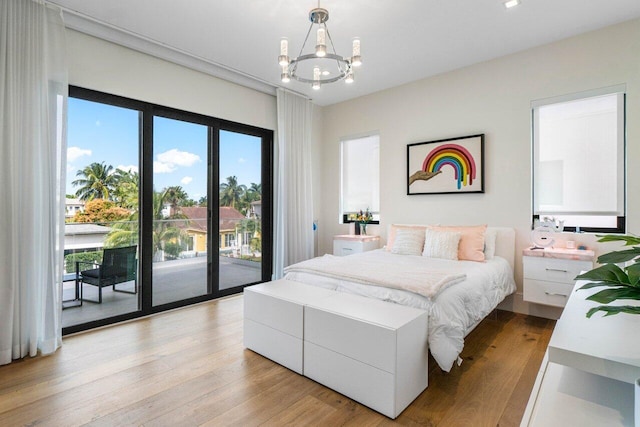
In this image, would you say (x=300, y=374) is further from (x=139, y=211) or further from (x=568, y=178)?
(x=568, y=178)

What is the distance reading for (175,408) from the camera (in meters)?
1.92

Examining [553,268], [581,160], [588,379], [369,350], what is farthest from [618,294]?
[581,160]

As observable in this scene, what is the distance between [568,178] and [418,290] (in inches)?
91.3

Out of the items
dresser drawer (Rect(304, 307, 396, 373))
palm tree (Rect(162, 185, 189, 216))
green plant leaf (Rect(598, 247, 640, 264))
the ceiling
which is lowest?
dresser drawer (Rect(304, 307, 396, 373))

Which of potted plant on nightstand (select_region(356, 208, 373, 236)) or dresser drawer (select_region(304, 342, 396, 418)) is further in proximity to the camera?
potted plant on nightstand (select_region(356, 208, 373, 236))

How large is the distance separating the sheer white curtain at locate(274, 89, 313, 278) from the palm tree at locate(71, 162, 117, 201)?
6.46ft

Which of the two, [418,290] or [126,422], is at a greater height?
[418,290]

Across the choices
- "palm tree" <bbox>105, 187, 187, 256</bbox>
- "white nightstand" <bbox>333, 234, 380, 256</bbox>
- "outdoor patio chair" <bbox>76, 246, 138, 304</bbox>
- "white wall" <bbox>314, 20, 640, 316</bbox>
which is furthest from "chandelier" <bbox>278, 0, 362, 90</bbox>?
"outdoor patio chair" <bbox>76, 246, 138, 304</bbox>

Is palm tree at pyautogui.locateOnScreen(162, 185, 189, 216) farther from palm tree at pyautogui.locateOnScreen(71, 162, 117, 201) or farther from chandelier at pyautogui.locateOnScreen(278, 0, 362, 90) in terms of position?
chandelier at pyautogui.locateOnScreen(278, 0, 362, 90)

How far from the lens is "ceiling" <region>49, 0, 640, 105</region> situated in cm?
267

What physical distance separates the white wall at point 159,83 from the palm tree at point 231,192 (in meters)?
0.79

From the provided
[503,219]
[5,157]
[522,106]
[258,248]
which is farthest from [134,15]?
[503,219]

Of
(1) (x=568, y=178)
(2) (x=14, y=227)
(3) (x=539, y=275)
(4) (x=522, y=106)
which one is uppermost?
(4) (x=522, y=106)

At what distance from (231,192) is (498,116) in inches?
128
